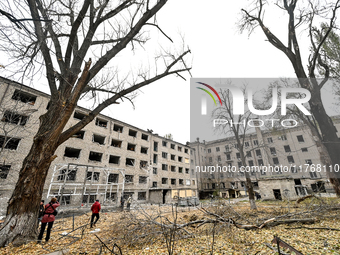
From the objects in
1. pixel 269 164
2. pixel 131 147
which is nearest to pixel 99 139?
pixel 131 147

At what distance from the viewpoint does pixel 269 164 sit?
3912cm

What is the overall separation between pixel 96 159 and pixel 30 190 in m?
22.3

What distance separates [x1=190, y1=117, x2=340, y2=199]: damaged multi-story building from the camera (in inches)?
850

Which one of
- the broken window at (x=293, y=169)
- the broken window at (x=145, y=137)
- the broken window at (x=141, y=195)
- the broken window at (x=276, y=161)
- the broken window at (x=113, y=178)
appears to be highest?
the broken window at (x=145, y=137)

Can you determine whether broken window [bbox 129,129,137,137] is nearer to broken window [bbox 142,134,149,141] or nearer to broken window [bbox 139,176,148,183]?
broken window [bbox 142,134,149,141]

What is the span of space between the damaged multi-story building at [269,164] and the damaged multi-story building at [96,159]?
779cm

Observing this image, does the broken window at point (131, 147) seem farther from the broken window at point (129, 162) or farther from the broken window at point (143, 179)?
the broken window at point (143, 179)

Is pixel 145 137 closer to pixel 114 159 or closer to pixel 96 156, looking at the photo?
pixel 114 159

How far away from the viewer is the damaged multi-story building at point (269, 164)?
850 inches

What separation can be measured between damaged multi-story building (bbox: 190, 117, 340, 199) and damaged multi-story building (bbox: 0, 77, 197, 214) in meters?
7.79

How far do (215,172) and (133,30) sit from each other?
150ft


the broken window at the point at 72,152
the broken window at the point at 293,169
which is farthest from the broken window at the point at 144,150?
the broken window at the point at 293,169

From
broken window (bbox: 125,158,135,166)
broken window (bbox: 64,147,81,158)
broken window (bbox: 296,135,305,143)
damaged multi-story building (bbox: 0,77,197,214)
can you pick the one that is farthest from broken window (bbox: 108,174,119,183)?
broken window (bbox: 296,135,305,143)

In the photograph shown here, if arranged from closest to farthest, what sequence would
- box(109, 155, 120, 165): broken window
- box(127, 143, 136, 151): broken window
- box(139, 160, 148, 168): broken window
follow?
box(109, 155, 120, 165): broken window < box(127, 143, 136, 151): broken window < box(139, 160, 148, 168): broken window
